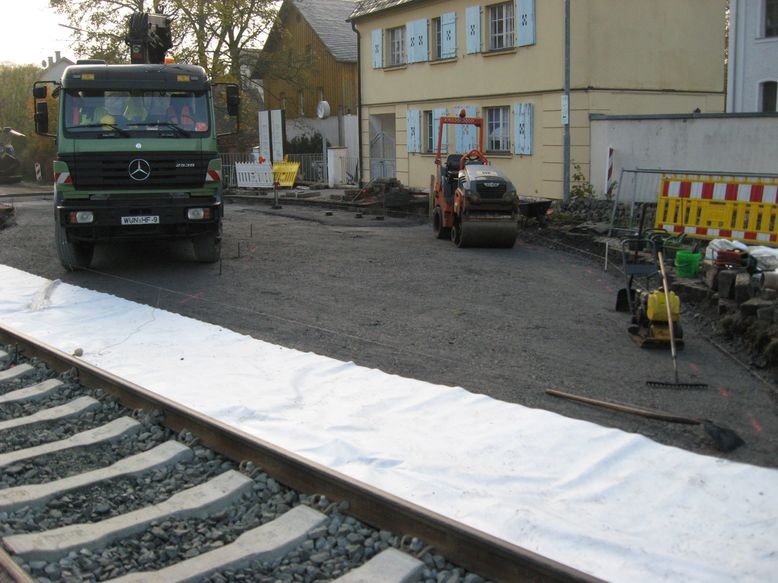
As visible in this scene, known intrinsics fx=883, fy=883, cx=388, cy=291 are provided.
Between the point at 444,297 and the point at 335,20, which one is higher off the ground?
the point at 335,20

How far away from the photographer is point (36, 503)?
4.86 meters

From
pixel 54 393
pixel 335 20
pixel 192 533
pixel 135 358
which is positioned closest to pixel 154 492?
pixel 192 533

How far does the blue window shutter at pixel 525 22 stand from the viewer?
22.9 m

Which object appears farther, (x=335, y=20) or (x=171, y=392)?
(x=335, y=20)

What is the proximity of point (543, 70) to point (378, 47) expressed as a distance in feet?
29.2

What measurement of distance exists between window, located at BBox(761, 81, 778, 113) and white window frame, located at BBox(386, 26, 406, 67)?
1124 cm

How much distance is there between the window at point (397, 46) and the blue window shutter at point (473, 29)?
13.2 feet

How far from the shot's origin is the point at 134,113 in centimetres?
1249

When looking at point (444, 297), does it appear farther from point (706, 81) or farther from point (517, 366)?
point (706, 81)

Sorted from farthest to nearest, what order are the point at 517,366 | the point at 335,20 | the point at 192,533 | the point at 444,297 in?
the point at 335,20
the point at 444,297
the point at 517,366
the point at 192,533

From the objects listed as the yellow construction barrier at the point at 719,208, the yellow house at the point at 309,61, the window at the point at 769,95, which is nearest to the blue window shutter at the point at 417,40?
the window at the point at 769,95

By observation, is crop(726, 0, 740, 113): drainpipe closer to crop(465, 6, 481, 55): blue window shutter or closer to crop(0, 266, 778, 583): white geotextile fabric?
crop(465, 6, 481, 55): blue window shutter

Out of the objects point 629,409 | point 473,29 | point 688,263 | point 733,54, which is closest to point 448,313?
point 688,263

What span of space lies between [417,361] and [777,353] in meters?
3.30
